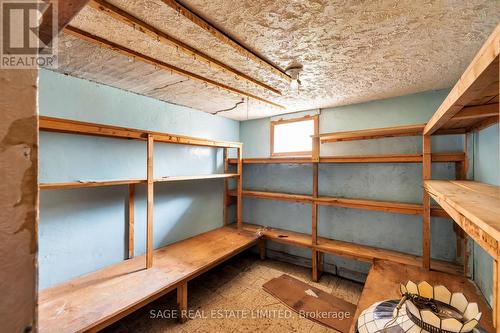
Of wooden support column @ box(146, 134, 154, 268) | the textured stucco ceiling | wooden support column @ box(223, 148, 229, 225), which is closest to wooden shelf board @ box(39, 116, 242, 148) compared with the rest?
wooden support column @ box(146, 134, 154, 268)

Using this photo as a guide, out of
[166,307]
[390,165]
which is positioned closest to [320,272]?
[390,165]

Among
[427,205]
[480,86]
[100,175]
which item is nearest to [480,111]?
[480,86]

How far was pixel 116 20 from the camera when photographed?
1.20 meters

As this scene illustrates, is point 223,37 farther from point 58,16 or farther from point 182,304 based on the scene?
point 182,304

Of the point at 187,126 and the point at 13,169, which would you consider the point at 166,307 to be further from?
the point at 13,169

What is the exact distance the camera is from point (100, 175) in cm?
210

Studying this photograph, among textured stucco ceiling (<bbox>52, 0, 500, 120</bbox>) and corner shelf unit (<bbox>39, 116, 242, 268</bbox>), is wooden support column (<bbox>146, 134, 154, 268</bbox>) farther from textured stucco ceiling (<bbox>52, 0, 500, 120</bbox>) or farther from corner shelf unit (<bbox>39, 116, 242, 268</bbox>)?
textured stucco ceiling (<bbox>52, 0, 500, 120</bbox>)

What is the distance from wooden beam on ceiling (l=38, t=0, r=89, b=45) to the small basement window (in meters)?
2.78

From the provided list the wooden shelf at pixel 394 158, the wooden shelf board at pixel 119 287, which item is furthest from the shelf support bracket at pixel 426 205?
the wooden shelf board at pixel 119 287

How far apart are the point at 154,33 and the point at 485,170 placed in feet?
8.26

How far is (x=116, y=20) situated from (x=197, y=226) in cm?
255

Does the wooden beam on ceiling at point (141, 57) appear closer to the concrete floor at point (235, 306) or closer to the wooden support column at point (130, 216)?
the wooden support column at point (130, 216)

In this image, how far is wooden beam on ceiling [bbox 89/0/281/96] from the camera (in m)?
1.07

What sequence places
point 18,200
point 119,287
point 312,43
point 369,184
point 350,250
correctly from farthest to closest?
point 369,184, point 350,250, point 119,287, point 312,43, point 18,200
